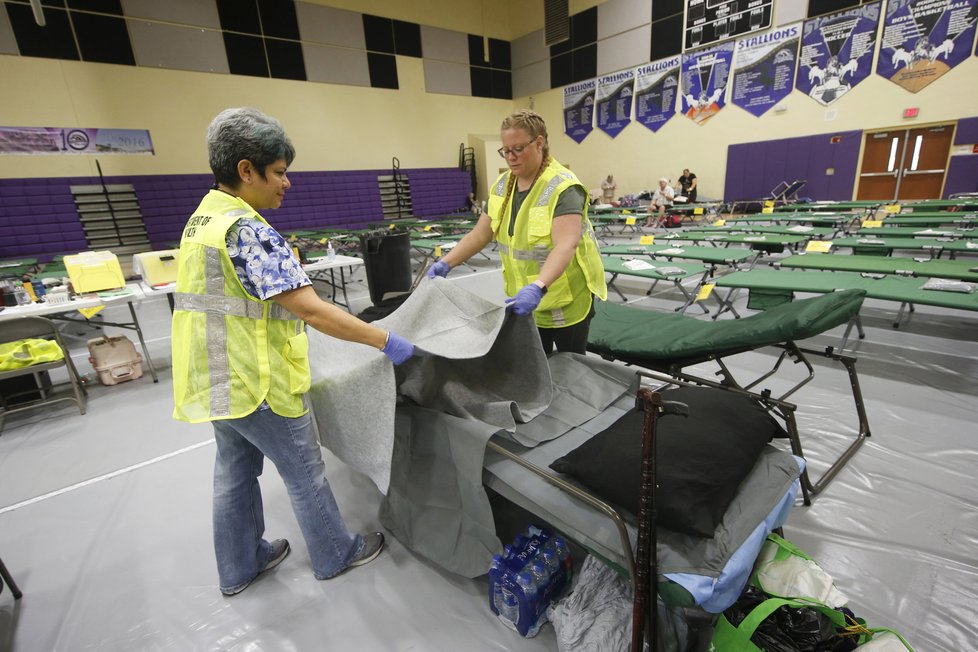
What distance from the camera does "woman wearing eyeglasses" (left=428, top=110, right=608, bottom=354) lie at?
5.31ft

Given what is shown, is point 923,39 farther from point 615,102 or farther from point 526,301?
point 526,301

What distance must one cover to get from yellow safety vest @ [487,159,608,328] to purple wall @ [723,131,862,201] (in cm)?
975

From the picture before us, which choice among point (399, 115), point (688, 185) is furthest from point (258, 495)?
point (399, 115)

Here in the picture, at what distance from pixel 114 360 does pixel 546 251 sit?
3504 mm

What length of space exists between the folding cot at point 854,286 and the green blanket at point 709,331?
102 cm

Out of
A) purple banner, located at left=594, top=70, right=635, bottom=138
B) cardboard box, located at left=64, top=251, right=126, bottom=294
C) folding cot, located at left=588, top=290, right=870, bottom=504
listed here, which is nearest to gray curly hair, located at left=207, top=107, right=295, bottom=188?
folding cot, located at left=588, top=290, right=870, bottom=504

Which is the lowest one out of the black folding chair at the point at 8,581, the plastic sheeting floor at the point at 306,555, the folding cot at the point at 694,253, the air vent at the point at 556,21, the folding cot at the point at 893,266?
the plastic sheeting floor at the point at 306,555

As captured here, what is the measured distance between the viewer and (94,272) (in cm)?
331

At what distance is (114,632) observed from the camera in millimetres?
1447

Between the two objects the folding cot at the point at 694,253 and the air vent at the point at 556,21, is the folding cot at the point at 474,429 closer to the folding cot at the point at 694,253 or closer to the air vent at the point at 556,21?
the folding cot at the point at 694,253

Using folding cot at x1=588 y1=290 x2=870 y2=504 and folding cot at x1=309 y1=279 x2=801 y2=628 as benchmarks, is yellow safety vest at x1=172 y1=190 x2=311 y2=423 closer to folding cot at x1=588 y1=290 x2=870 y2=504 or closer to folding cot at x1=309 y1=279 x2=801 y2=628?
folding cot at x1=309 y1=279 x2=801 y2=628

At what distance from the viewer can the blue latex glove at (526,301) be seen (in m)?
1.51

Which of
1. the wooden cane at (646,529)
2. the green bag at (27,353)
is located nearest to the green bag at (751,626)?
the wooden cane at (646,529)

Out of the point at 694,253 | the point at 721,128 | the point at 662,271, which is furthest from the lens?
the point at 721,128
